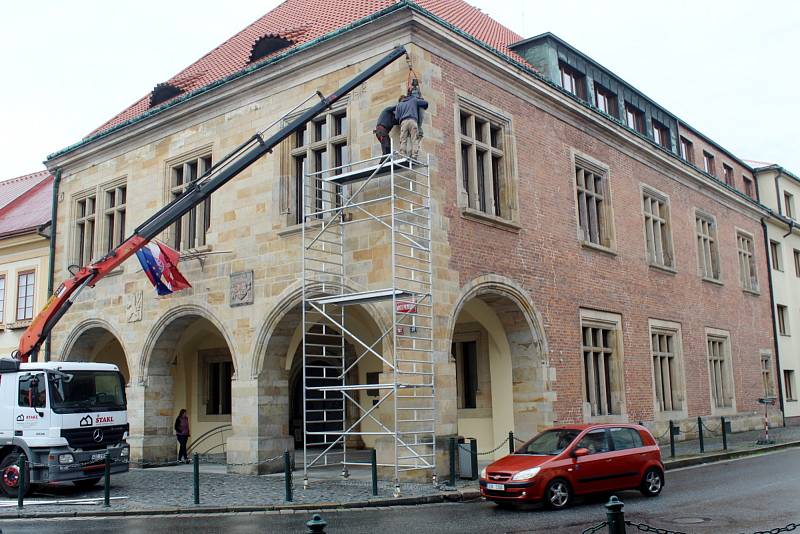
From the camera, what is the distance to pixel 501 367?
63.0ft

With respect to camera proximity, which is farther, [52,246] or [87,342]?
[52,246]

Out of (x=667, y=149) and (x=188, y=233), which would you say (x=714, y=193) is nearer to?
(x=667, y=149)

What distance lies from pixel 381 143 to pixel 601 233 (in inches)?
356

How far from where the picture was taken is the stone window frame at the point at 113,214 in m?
22.1

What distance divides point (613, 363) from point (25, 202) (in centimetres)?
2287

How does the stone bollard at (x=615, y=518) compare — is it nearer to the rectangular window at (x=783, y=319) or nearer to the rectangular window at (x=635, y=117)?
the rectangular window at (x=635, y=117)

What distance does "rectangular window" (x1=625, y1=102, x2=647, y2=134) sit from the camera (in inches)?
1015

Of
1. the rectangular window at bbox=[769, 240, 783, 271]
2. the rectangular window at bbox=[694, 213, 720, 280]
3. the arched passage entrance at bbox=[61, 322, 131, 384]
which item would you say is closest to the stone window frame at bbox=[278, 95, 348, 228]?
the arched passage entrance at bbox=[61, 322, 131, 384]

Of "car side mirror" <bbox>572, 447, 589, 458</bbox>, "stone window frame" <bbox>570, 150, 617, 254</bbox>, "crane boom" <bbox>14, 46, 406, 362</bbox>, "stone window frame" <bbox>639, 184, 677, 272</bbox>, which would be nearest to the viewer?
"car side mirror" <bbox>572, 447, 589, 458</bbox>

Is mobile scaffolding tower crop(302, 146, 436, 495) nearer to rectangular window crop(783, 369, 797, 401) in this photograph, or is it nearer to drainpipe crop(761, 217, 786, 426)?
drainpipe crop(761, 217, 786, 426)

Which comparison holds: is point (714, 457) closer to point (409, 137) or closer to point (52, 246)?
point (409, 137)

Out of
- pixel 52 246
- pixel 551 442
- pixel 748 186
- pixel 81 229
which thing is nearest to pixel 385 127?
pixel 551 442

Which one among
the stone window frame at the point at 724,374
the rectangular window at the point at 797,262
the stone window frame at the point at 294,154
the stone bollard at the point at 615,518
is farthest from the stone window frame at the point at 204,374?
the rectangular window at the point at 797,262

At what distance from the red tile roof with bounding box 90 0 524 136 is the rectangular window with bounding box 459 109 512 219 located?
243 centimetres
